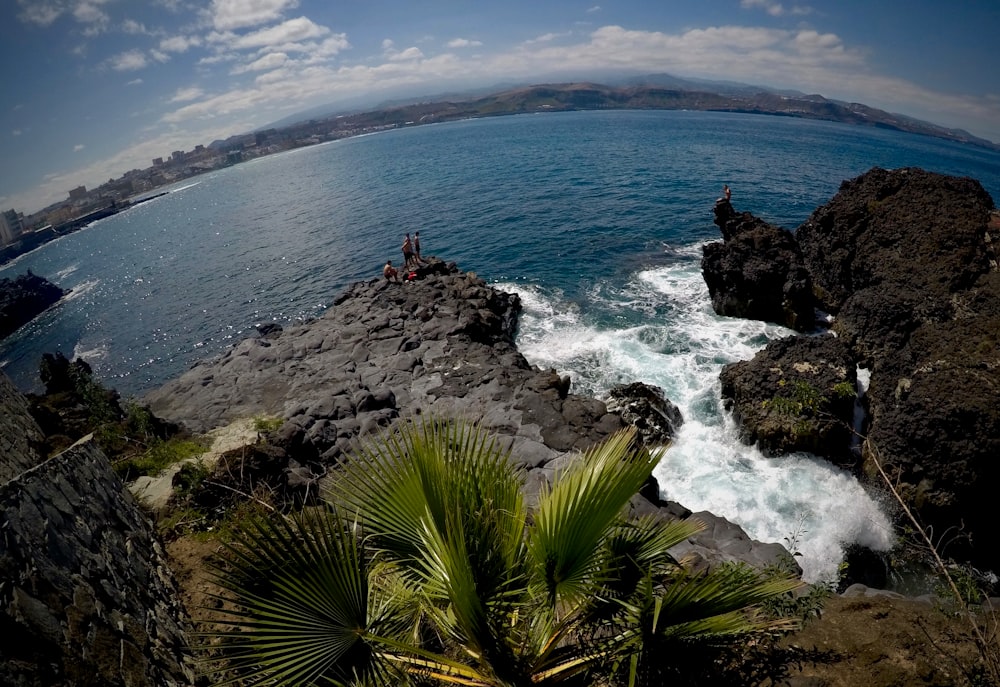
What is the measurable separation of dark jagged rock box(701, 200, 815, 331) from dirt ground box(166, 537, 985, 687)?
14350 mm

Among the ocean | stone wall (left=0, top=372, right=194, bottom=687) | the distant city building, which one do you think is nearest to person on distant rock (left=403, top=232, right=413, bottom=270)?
the ocean

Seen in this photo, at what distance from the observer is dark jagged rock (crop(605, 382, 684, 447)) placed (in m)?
13.0

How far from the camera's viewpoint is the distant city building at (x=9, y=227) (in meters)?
82.6

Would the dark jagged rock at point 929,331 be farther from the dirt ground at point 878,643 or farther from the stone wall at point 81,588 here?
the stone wall at point 81,588

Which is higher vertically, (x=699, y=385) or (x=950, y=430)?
(x=699, y=385)

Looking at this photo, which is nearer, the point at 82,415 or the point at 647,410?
the point at 647,410

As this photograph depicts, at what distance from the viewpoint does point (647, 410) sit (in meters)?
13.4

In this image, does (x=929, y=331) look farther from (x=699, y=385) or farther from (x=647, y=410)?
(x=647, y=410)

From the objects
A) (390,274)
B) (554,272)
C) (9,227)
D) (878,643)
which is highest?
(9,227)

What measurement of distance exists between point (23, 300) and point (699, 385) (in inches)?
1995

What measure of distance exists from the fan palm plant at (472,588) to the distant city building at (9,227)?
396ft

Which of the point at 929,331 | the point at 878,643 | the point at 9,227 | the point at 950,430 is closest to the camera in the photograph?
the point at 878,643

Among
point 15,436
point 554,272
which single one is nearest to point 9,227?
point 554,272

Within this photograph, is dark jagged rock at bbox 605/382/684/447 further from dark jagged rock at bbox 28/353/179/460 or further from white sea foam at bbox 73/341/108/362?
white sea foam at bbox 73/341/108/362
